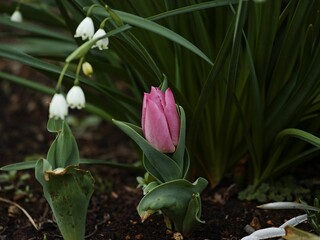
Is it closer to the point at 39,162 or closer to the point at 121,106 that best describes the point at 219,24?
the point at 121,106

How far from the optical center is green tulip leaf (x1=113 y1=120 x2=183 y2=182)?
175 centimetres

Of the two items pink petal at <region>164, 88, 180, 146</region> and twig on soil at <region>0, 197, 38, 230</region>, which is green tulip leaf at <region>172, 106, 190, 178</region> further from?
twig on soil at <region>0, 197, 38, 230</region>

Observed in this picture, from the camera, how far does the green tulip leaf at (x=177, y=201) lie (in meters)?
1.76

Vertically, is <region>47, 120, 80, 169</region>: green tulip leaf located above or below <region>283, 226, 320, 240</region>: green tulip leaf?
above

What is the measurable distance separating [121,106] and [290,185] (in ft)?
2.04

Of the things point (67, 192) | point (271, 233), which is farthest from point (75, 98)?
point (271, 233)

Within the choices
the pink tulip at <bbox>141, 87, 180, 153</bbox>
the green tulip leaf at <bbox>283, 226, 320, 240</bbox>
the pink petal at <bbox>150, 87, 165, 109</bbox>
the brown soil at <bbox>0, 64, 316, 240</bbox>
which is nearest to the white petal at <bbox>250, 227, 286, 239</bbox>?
the green tulip leaf at <bbox>283, 226, 320, 240</bbox>

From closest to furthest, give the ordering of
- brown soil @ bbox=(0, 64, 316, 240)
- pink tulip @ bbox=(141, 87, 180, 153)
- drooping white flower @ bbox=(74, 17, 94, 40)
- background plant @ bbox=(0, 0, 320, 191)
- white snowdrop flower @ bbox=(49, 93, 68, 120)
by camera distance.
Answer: white snowdrop flower @ bbox=(49, 93, 68, 120), drooping white flower @ bbox=(74, 17, 94, 40), pink tulip @ bbox=(141, 87, 180, 153), background plant @ bbox=(0, 0, 320, 191), brown soil @ bbox=(0, 64, 316, 240)

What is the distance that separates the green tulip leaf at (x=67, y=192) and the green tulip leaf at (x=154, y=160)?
0.15 metres

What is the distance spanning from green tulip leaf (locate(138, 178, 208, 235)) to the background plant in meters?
0.28

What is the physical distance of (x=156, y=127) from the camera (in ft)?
5.72

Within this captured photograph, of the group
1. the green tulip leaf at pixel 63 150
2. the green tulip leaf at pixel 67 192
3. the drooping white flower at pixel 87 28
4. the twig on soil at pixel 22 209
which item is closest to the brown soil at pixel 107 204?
the twig on soil at pixel 22 209

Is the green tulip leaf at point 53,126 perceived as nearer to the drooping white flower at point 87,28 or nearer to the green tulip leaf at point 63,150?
the green tulip leaf at point 63,150

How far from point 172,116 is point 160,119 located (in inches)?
1.7
